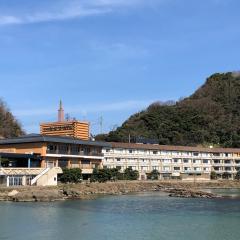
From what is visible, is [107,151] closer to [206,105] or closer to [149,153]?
[149,153]

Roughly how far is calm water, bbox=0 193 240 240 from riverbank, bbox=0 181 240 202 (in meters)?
3.16

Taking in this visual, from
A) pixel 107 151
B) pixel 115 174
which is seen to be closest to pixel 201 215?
pixel 115 174

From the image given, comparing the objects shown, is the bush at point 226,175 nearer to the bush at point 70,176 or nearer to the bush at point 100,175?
the bush at point 100,175

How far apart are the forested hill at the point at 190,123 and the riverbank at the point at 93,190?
29.5 metres

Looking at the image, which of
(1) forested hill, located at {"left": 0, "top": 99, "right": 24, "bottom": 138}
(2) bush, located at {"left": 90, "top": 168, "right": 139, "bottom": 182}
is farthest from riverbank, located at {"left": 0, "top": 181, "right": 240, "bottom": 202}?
(1) forested hill, located at {"left": 0, "top": 99, "right": 24, "bottom": 138}

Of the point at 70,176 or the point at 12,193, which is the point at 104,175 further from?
the point at 12,193

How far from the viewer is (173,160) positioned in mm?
80438

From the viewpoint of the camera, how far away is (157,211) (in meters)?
35.6

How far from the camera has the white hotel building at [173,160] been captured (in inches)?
2881

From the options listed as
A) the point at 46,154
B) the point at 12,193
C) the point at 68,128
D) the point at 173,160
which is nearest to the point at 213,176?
the point at 173,160

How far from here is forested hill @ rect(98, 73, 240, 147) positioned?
102 m

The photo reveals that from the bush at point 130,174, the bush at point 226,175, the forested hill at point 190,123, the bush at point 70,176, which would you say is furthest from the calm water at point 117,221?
the forested hill at point 190,123

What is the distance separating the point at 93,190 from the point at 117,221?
73.9 ft

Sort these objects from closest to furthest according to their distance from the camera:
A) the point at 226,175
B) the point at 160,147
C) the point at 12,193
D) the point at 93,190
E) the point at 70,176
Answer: the point at 12,193
the point at 93,190
the point at 70,176
the point at 160,147
the point at 226,175
